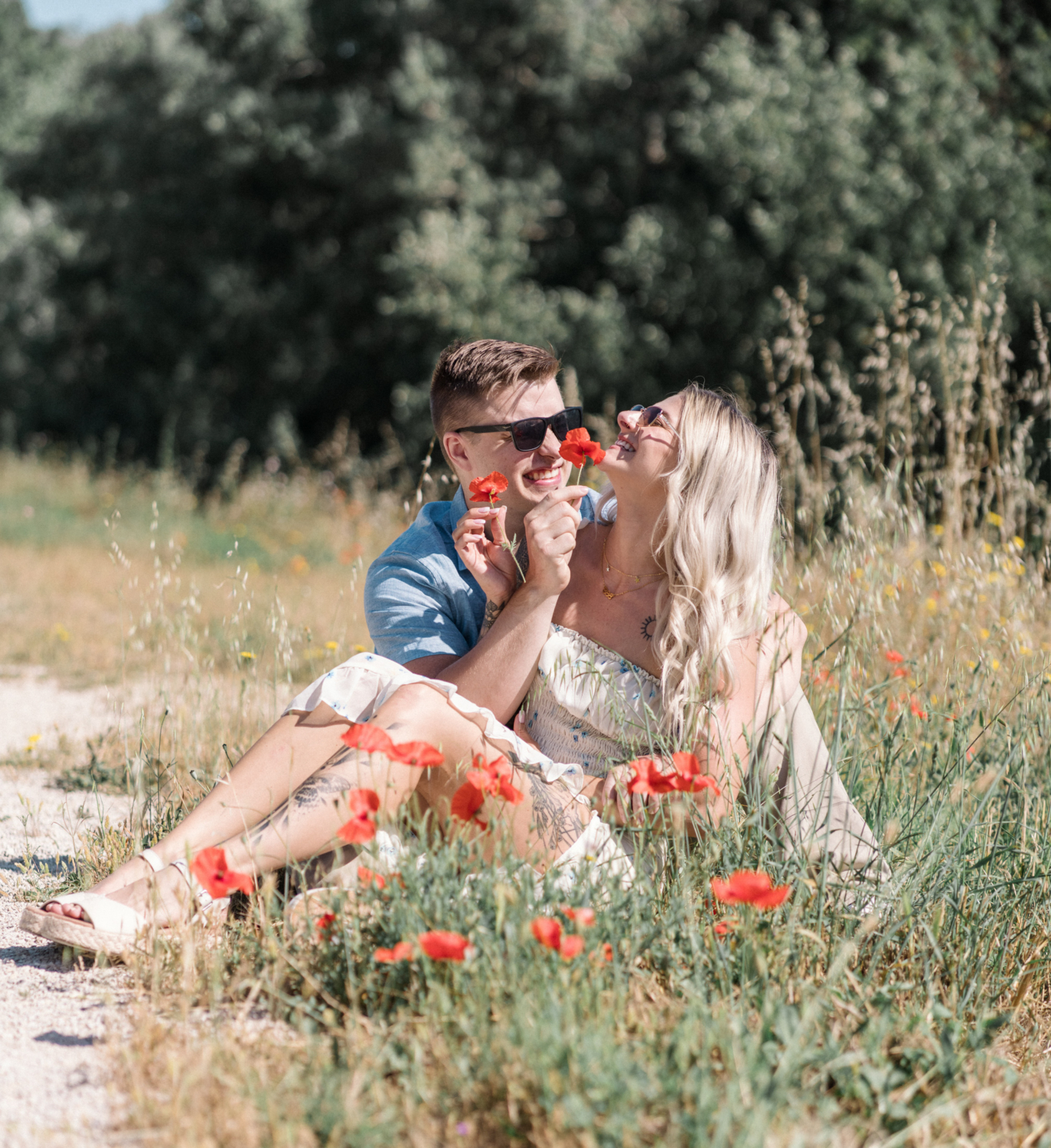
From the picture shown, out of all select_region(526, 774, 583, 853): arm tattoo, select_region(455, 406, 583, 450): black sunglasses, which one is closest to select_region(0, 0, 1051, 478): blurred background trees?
select_region(455, 406, 583, 450): black sunglasses

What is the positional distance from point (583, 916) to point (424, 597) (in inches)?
46.6

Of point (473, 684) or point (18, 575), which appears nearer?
point (473, 684)

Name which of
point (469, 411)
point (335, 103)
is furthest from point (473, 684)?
point (335, 103)

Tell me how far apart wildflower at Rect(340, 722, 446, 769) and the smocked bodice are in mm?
593

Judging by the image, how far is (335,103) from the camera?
Answer: 12.2 metres

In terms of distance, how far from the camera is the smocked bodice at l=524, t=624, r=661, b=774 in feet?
8.07

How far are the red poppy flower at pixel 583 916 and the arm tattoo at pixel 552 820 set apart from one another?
423 mm

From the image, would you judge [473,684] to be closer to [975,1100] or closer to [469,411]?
[469,411]

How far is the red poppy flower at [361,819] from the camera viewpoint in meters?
1.74

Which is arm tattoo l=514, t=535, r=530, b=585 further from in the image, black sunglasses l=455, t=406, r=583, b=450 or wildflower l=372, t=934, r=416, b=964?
wildflower l=372, t=934, r=416, b=964

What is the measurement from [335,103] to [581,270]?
11.8 ft

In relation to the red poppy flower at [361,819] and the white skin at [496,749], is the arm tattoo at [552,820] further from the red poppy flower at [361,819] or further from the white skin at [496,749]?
the red poppy flower at [361,819]

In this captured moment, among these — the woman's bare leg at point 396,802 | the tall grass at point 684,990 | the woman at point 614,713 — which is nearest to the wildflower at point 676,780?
the woman at point 614,713

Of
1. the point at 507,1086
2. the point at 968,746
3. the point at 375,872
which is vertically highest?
the point at 968,746
